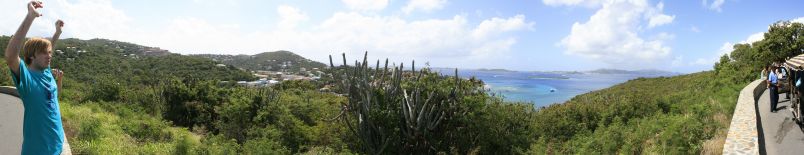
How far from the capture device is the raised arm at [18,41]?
10.5 feet

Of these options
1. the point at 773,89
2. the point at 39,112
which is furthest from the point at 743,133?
the point at 39,112

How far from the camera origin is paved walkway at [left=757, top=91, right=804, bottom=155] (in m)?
8.45

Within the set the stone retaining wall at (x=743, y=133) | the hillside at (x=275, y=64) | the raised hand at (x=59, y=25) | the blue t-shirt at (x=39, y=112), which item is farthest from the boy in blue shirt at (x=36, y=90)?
the hillside at (x=275, y=64)

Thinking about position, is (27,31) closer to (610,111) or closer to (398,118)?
(398,118)

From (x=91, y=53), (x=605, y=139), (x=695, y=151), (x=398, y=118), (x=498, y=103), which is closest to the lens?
(x=695, y=151)

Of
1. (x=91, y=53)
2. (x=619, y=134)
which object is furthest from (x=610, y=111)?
(x=91, y=53)

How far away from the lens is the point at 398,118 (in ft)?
63.2

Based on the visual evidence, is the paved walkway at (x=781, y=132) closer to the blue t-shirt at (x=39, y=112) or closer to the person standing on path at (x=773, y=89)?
the person standing on path at (x=773, y=89)

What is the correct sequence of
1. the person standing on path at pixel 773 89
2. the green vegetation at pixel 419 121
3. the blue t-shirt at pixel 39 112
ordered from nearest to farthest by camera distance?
the blue t-shirt at pixel 39 112, the green vegetation at pixel 419 121, the person standing on path at pixel 773 89

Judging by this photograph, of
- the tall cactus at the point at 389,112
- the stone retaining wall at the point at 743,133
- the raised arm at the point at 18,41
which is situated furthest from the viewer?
the tall cactus at the point at 389,112

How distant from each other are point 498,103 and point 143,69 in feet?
257

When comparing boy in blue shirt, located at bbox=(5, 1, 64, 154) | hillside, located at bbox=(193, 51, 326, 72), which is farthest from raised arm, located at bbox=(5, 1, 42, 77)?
hillside, located at bbox=(193, 51, 326, 72)

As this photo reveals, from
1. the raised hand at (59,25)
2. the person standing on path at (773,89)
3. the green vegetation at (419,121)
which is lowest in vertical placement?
the green vegetation at (419,121)

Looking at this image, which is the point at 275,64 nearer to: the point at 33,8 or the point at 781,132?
the point at 781,132
